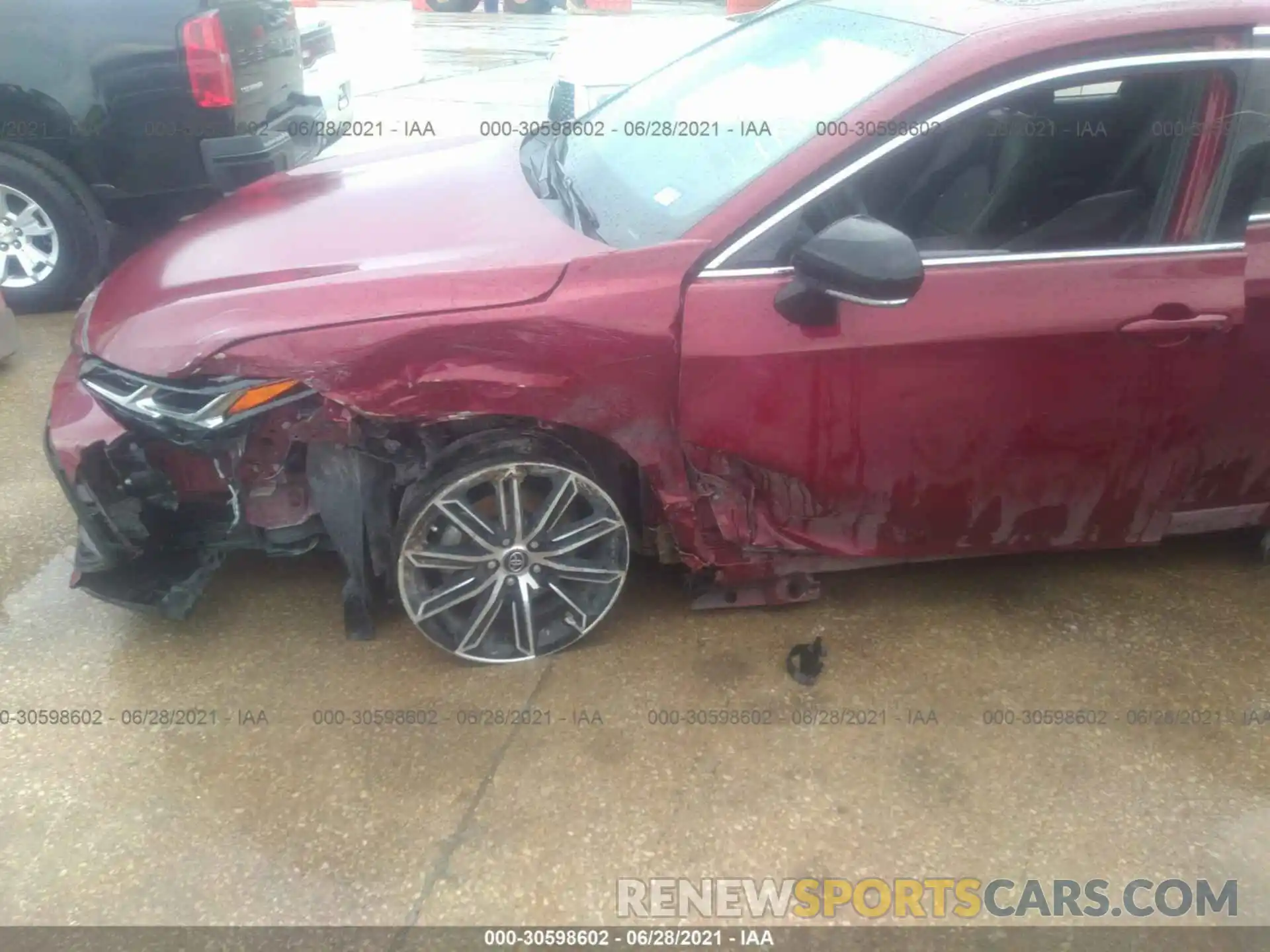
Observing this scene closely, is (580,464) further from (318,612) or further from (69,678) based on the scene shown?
(69,678)

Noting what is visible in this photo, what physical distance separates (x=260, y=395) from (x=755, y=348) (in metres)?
1.17

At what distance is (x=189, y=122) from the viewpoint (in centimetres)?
440

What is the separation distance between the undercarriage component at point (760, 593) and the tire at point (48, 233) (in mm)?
3690

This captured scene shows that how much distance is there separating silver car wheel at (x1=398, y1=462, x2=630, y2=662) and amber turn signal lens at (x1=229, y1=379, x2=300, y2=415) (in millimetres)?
441

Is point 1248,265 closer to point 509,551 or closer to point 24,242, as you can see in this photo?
point 509,551

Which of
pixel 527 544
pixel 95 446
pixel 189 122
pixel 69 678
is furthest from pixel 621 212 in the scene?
pixel 189 122

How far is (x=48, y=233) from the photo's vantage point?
455 cm

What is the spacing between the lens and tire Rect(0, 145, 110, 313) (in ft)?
14.4

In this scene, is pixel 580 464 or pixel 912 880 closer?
pixel 912 880

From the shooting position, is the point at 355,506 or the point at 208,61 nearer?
the point at 355,506

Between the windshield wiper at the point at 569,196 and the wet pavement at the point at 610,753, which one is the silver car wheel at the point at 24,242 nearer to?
the wet pavement at the point at 610,753

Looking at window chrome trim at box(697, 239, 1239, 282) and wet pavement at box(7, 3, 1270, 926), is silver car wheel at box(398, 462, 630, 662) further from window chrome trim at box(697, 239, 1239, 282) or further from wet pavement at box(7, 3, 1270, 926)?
window chrome trim at box(697, 239, 1239, 282)

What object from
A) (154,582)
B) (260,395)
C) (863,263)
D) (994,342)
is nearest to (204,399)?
(260,395)

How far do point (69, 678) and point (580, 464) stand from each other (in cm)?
151
